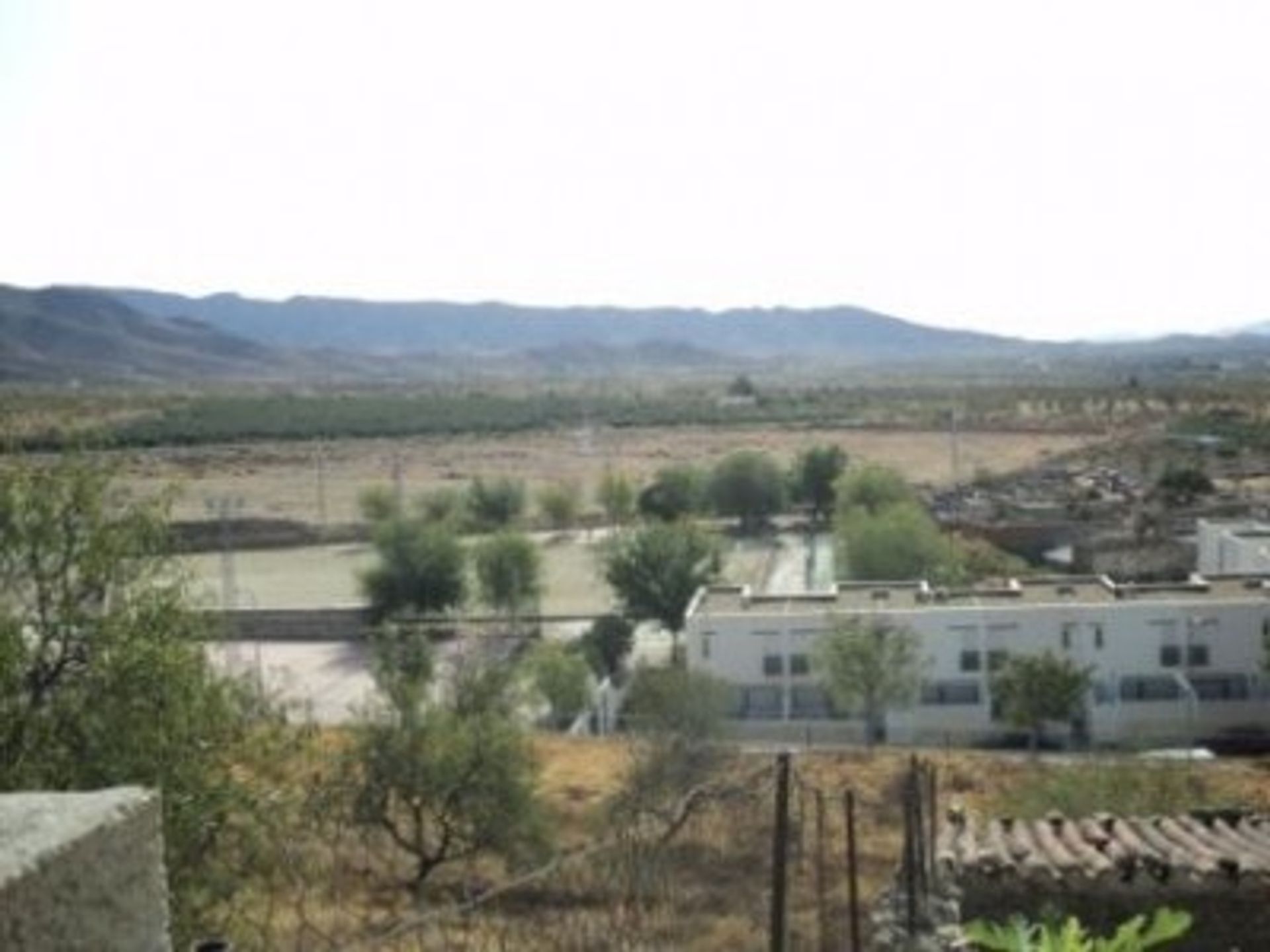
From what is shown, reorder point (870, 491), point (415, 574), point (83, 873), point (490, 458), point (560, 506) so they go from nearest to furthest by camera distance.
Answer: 1. point (83, 873)
2. point (415, 574)
3. point (870, 491)
4. point (560, 506)
5. point (490, 458)

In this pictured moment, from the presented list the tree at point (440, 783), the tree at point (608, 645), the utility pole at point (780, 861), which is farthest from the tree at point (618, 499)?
the utility pole at point (780, 861)

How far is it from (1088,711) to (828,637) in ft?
23.9

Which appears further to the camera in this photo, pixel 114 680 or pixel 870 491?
pixel 870 491

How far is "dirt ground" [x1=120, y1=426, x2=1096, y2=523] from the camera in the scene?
92.8 metres

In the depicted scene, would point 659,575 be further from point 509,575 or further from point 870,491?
point 870,491

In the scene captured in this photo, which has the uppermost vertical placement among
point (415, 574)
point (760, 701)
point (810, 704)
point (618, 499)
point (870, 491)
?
point (870, 491)

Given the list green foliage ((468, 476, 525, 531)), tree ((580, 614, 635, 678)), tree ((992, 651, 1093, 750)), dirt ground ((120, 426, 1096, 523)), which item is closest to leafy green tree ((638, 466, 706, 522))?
green foliage ((468, 476, 525, 531))

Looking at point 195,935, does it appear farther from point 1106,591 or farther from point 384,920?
point 1106,591

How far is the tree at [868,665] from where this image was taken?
119 feet

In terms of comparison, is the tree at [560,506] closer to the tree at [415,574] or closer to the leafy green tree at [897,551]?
the tree at [415,574]

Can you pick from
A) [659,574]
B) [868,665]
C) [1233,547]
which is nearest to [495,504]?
[659,574]

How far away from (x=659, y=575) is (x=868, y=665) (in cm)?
1238

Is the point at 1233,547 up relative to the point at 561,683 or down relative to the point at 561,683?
up

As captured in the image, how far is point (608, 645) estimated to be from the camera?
44.0 meters
